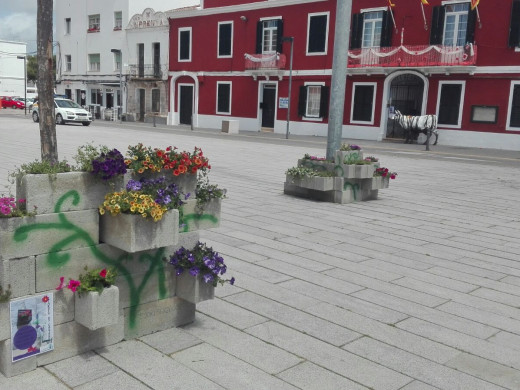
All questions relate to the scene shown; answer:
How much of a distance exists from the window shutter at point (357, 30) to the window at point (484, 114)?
6.37 metres

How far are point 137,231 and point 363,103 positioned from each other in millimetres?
24627

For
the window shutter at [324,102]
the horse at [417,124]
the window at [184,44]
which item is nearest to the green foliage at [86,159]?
the horse at [417,124]

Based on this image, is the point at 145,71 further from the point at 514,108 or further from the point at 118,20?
the point at 514,108

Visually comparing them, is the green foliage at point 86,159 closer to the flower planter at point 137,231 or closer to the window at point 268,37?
the flower planter at point 137,231

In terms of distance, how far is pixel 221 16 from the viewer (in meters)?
32.0

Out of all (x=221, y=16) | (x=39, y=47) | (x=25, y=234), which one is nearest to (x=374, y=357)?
(x=25, y=234)

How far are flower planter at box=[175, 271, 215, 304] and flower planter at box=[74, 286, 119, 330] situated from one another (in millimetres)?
617

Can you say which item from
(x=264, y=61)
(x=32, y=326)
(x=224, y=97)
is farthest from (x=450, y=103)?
(x=32, y=326)

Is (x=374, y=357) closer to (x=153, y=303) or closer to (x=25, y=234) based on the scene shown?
(x=153, y=303)

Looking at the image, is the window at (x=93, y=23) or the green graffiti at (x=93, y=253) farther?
the window at (x=93, y=23)

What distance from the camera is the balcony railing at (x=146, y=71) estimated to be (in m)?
36.7

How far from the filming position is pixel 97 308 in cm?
311

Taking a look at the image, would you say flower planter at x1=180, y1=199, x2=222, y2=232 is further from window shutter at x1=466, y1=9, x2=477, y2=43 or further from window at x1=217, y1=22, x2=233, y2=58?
window at x1=217, y1=22, x2=233, y2=58

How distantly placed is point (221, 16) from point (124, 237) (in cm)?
3071
